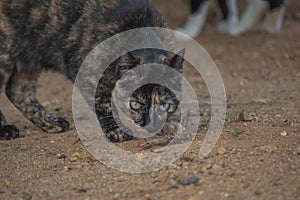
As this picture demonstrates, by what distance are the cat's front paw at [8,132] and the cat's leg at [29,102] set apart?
0.27 metres

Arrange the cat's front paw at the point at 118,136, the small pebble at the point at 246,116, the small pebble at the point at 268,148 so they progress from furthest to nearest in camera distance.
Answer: the small pebble at the point at 246,116
the cat's front paw at the point at 118,136
the small pebble at the point at 268,148

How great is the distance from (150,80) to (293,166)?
1164 mm

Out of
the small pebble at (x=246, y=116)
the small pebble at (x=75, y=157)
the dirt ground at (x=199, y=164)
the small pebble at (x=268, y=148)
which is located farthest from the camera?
the small pebble at (x=246, y=116)

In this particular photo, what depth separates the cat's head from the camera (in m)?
4.12

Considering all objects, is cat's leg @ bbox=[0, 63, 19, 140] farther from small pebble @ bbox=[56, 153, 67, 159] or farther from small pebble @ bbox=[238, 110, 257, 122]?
small pebble @ bbox=[238, 110, 257, 122]

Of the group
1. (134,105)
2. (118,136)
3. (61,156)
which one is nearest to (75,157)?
(61,156)

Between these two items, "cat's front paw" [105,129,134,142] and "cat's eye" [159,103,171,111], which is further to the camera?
"cat's front paw" [105,129,134,142]

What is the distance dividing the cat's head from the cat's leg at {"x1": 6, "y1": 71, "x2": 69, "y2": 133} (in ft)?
3.32

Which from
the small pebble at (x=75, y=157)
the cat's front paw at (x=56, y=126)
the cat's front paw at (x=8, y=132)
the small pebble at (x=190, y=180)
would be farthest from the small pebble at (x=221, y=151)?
the cat's front paw at (x=8, y=132)

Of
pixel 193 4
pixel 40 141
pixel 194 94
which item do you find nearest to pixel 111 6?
pixel 40 141

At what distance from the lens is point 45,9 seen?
469cm

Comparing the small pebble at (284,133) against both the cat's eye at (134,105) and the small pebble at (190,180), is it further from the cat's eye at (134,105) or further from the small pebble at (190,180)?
the cat's eye at (134,105)

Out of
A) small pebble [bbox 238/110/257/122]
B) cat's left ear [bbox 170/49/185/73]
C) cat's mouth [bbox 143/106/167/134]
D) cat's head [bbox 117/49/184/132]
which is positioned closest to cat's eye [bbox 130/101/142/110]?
cat's head [bbox 117/49/184/132]

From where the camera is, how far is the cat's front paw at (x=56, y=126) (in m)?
4.94
